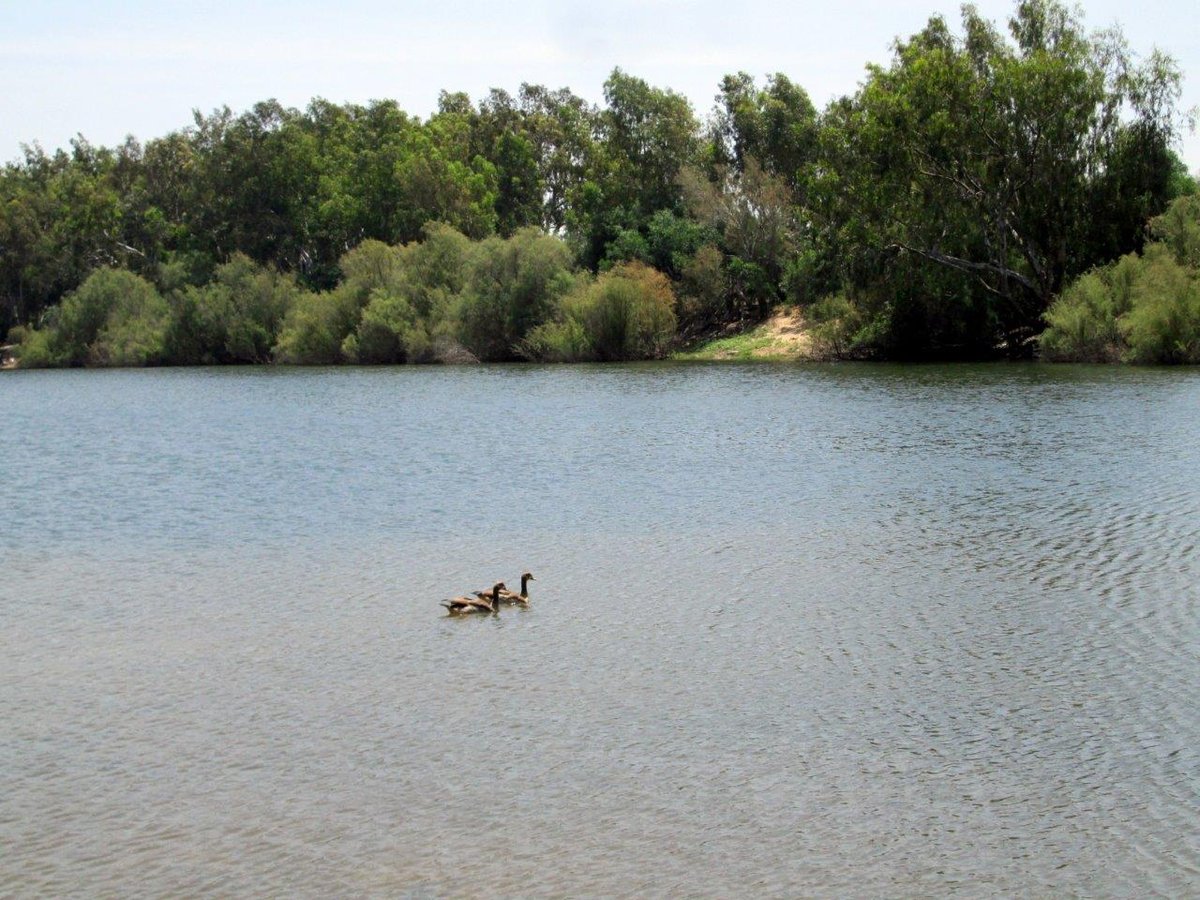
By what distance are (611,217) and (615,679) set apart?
65.1m

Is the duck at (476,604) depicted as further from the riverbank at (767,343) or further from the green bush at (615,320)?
the green bush at (615,320)

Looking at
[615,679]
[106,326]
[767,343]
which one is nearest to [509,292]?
[767,343]

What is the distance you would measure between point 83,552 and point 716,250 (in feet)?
182

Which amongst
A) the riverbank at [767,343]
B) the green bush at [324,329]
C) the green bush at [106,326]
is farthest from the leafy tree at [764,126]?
the green bush at [106,326]

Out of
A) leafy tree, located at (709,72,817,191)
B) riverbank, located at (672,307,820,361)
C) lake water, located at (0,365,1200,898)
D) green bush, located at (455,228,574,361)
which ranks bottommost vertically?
lake water, located at (0,365,1200,898)

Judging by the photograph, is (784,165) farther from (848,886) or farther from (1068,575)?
(848,886)

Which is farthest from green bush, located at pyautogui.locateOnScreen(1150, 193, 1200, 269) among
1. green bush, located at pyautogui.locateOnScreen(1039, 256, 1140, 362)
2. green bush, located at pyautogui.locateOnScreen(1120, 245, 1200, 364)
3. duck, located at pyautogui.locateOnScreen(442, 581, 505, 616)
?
duck, located at pyautogui.locateOnScreen(442, 581, 505, 616)

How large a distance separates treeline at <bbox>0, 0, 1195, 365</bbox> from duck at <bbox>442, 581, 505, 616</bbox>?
43.6 m

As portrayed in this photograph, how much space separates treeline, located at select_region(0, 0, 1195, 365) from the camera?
56281 mm

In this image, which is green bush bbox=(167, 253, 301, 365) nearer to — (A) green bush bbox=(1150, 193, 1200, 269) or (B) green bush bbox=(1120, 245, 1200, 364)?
(A) green bush bbox=(1150, 193, 1200, 269)

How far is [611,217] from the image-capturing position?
76.2m

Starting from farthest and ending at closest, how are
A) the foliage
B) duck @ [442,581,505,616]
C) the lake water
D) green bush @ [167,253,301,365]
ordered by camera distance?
green bush @ [167,253,301,365] < the foliage < duck @ [442,581,505,616] < the lake water

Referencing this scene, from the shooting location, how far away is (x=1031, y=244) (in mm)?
58969

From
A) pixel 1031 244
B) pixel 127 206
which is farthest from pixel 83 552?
pixel 127 206
